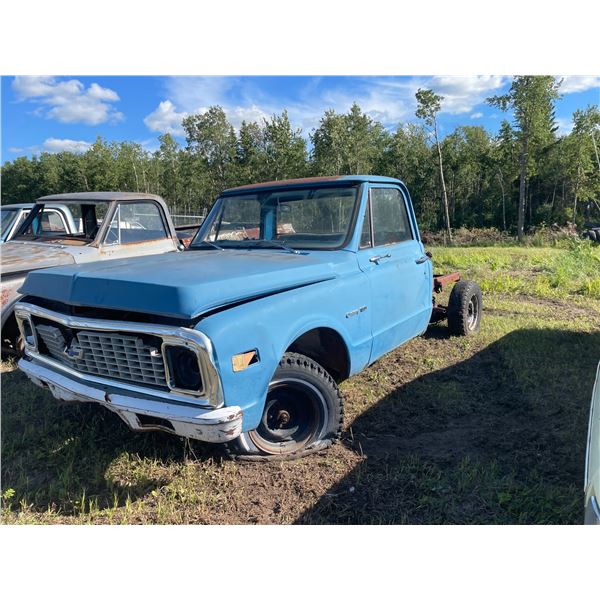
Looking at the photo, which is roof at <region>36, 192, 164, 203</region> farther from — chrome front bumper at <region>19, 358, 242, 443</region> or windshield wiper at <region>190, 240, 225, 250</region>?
chrome front bumper at <region>19, 358, 242, 443</region>

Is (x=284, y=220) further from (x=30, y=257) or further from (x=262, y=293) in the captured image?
(x=30, y=257)

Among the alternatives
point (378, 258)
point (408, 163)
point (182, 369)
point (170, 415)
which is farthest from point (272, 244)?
point (408, 163)

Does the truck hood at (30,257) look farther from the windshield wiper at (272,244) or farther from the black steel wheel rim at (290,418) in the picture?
the black steel wheel rim at (290,418)

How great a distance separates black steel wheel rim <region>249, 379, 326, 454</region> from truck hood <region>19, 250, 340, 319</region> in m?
0.65

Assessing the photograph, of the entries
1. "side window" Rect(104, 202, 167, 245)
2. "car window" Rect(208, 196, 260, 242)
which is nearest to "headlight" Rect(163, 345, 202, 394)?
"car window" Rect(208, 196, 260, 242)

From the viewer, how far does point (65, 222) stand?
261 inches

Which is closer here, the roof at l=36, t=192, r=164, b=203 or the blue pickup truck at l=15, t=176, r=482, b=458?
the blue pickup truck at l=15, t=176, r=482, b=458

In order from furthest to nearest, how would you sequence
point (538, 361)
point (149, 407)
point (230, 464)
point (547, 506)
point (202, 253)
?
point (538, 361)
point (202, 253)
point (230, 464)
point (547, 506)
point (149, 407)

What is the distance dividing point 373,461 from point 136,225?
4.49 m

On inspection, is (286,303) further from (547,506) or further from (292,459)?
(547,506)

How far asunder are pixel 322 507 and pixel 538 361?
121 inches

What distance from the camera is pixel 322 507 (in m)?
2.48

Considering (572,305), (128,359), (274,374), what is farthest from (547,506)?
(572,305)

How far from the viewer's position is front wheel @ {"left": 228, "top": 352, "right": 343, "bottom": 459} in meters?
2.69
